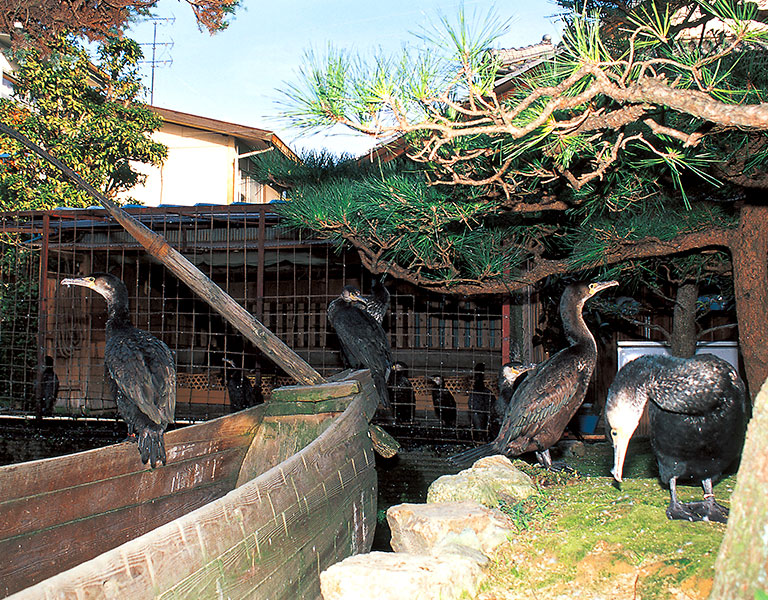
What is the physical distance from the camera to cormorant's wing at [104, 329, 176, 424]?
10.7ft

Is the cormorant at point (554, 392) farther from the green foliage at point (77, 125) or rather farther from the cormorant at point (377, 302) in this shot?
the green foliage at point (77, 125)

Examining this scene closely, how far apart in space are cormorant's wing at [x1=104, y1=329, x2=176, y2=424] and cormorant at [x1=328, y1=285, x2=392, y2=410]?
2.21m

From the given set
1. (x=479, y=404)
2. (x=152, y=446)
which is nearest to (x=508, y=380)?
(x=479, y=404)

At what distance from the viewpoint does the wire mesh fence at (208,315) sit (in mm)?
6645

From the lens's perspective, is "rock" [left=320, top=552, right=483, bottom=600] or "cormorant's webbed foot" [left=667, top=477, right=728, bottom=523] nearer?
"rock" [left=320, top=552, right=483, bottom=600]

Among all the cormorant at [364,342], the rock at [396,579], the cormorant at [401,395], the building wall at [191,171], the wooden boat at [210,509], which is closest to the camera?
the wooden boat at [210,509]

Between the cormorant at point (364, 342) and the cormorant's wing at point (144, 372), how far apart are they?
87.0 inches

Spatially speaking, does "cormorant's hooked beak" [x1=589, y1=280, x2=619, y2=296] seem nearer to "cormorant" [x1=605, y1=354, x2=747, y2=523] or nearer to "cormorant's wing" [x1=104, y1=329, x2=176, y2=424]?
"cormorant" [x1=605, y1=354, x2=747, y2=523]

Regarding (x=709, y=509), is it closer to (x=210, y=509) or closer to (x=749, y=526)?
(x=749, y=526)

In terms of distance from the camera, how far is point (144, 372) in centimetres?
341

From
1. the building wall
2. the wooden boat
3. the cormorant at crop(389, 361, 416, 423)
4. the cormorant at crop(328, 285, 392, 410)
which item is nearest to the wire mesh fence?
the cormorant at crop(389, 361, 416, 423)

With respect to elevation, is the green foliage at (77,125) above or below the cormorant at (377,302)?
above

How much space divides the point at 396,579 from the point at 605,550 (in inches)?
34.5

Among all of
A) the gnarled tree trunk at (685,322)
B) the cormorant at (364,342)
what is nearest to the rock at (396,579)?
the gnarled tree trunk at (685,322)
